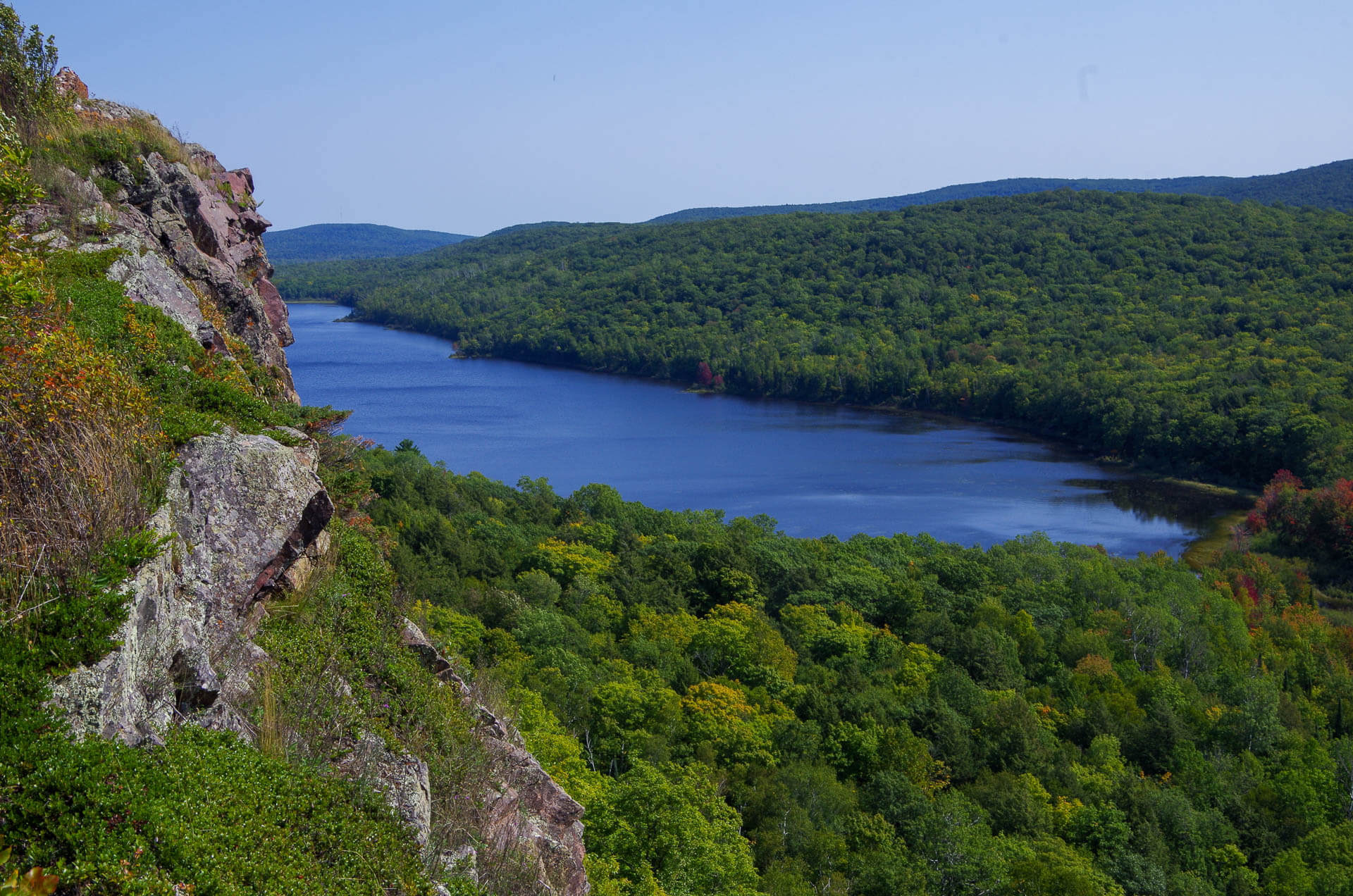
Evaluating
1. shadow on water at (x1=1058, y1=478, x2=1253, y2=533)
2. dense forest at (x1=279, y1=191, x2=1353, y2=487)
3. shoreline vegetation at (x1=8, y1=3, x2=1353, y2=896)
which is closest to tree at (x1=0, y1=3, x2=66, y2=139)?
shoreline vegetation at (x1=8, y1=3, x2=1353, y2=896)

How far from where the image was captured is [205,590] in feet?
25.1

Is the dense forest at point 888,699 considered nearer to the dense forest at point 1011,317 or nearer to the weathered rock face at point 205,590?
the weathered rock face at point 205,590

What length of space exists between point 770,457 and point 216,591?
6850 centimetres

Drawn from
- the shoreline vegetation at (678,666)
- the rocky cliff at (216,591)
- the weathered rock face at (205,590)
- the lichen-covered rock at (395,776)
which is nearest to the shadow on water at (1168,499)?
the shoreline vegetation at (678,666)

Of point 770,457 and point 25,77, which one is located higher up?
point 25,77

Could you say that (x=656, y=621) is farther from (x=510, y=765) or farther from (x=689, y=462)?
(x=689, y=462)

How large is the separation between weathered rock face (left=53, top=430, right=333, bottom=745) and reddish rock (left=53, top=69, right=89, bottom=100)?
32.6 feet

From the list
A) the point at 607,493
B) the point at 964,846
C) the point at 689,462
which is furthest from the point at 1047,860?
the point at 689,462

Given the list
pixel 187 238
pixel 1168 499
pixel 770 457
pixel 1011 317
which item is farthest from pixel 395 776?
pixel 1011 317

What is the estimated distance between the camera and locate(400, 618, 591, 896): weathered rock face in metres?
9.52

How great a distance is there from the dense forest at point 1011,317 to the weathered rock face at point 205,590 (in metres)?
70.5

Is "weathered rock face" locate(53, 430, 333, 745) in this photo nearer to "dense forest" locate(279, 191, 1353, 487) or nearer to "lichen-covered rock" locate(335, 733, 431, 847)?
"lichen-covered rock" locate(335, 733, 431, 847)

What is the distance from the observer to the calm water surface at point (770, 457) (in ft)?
194

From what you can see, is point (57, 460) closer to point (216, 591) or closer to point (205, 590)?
point (205, 590)
